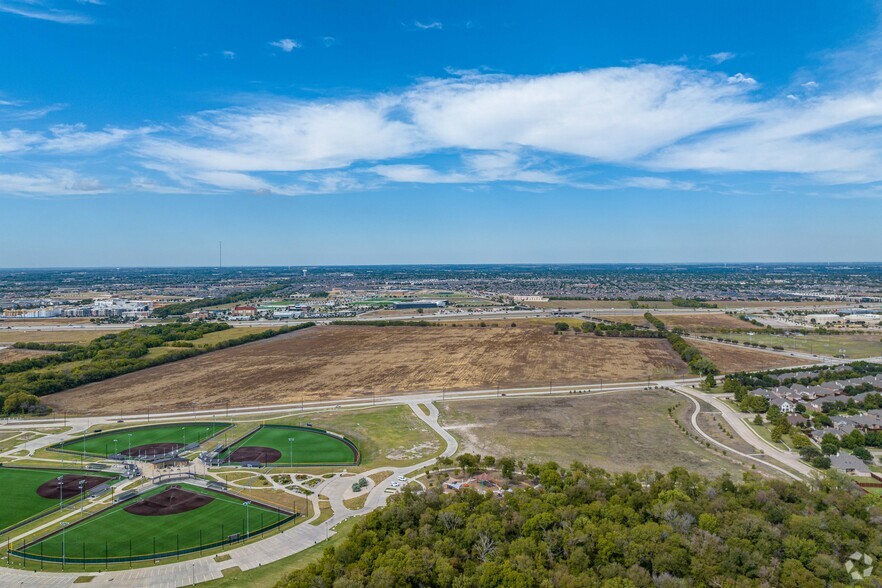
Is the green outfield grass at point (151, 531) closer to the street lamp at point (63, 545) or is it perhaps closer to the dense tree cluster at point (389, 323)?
the street lamp at point (63, 545)

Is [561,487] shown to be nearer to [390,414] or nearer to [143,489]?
[390,414]

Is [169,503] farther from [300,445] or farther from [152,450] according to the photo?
[300,445]

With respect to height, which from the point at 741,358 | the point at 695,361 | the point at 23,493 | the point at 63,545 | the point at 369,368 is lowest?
the point at 63,545

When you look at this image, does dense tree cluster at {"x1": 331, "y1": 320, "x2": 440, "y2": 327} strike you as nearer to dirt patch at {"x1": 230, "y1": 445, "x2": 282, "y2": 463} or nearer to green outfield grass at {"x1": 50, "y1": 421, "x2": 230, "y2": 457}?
green outfield grass at {"x1": 50, "y1": 421, "x2": 230, "y2": 457}

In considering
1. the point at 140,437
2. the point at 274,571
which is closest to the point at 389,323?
the point at 140,437

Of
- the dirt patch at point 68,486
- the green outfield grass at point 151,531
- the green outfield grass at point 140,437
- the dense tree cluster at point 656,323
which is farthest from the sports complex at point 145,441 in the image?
the dense tree cluster at point 656,323

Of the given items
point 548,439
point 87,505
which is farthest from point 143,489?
point 548,439

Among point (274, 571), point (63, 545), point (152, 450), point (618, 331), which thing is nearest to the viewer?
point (274, 571)
